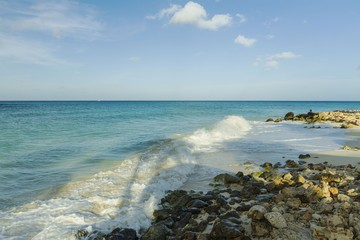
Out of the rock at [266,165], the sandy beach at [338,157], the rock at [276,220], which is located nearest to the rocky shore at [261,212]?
the rock at [276,220]

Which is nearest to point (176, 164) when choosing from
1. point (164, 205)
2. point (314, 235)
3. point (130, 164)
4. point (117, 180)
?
point (130, 164)

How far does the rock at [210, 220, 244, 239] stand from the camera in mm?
5793

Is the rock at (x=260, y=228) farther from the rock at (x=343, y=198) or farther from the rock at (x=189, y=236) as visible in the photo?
the rock at (x=343, y=198)

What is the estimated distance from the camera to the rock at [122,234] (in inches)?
251

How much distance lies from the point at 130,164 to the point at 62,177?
10.4 feet

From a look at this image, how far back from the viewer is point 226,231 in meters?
5.81

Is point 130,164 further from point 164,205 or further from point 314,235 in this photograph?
point 314,235

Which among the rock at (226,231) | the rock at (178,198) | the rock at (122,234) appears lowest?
the rock at (122,234)

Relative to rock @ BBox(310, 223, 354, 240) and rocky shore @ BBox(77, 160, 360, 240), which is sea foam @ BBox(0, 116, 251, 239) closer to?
rocky shore @ BBox(77, 160, 360, 240)

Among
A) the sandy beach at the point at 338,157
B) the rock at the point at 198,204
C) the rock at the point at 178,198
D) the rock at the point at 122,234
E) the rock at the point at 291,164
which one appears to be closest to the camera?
the rock at the point at 122,234

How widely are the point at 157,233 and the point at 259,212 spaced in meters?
2.07

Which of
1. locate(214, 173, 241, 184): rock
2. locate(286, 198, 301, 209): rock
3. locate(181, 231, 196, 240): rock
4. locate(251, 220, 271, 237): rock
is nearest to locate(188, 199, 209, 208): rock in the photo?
locate(181, 231, 196, 240): rock

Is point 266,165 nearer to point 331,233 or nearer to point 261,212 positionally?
point 261,212

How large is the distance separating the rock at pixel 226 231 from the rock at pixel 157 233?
0.97m
